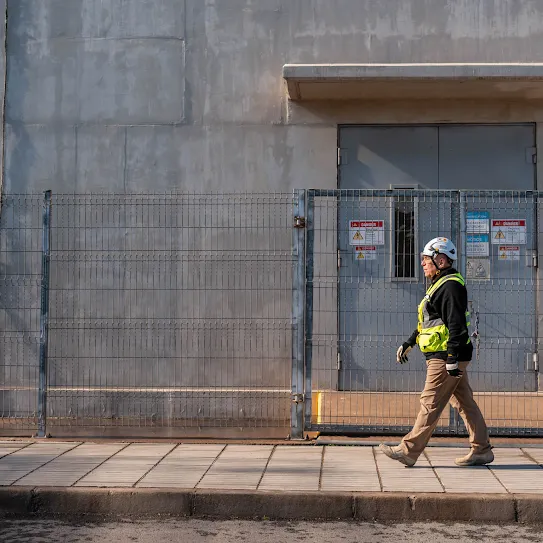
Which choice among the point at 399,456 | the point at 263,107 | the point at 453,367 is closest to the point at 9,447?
the point at 399,456

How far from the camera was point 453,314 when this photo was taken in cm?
751

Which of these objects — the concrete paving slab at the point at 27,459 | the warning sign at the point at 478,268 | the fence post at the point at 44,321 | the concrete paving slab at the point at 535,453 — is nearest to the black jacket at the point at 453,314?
the concrete paving slab at the point at 535,453

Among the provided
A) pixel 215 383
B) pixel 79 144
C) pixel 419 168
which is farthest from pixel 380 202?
pixel 79 144

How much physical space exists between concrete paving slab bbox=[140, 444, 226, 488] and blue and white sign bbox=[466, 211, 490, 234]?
341 centimetres

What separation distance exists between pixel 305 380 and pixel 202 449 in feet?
4.04

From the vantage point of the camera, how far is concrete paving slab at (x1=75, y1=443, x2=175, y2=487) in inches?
286

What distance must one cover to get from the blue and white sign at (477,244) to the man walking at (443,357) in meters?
1.62

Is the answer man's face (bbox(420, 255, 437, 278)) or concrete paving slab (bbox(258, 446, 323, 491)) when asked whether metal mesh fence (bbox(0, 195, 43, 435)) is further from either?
man's face (bbox(420, 255, 437, 278))

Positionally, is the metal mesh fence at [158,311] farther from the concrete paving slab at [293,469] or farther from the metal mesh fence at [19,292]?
the concrete paving slab at [293,469]

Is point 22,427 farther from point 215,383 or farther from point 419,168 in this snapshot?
point 419,168

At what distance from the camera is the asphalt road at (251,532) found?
20.3ft

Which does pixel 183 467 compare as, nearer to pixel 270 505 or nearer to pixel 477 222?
pixel 270 505

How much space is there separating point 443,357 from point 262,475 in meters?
1.83

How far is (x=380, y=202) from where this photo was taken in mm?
9523
